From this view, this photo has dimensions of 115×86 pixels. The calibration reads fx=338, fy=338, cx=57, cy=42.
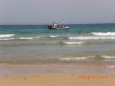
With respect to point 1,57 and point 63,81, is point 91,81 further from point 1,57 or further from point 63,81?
point 1,57

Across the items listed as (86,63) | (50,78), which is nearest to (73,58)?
(86,63)

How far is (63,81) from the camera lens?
31.9 feet

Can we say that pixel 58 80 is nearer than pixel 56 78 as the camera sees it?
Yes

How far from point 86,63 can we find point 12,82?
215 inches

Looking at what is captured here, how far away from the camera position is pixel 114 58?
15.7m

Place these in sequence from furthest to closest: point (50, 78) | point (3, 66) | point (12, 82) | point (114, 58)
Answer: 1. point (114, 58)
2. point (3, 66)
3. point (50, 78)
4. point (12, 82)

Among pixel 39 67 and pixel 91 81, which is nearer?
pixel 91 81

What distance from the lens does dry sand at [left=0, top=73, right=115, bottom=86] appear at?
9323 millimetres

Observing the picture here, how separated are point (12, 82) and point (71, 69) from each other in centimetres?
355

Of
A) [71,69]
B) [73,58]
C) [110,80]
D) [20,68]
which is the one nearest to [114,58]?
[73,58]

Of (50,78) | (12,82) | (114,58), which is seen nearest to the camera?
(12,82)

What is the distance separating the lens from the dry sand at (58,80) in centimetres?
932

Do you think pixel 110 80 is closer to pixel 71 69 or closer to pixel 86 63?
pixel 71 69

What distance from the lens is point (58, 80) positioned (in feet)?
32.4
